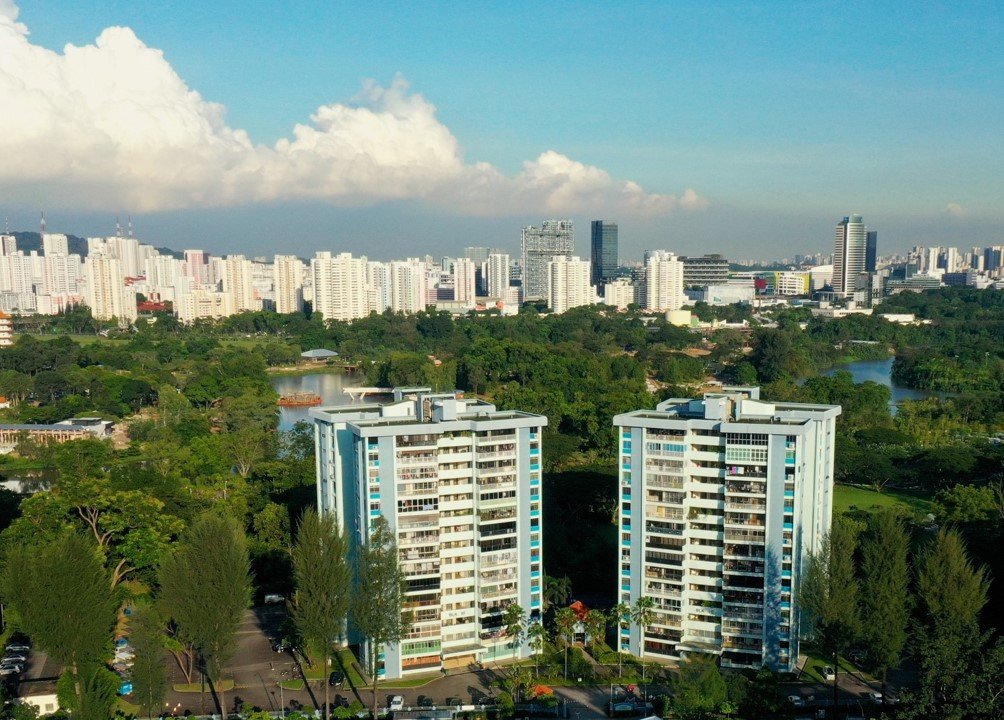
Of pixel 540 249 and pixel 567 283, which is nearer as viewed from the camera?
pixel 567 283

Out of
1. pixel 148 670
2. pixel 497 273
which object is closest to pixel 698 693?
pixel 148 670

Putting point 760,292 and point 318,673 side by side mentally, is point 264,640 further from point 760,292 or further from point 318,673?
point 760,292

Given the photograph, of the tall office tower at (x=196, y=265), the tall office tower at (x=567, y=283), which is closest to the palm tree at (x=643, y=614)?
the tall office tower at (x=567, y=283)

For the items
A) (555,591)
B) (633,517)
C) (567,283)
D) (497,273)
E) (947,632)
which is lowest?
(555,591)

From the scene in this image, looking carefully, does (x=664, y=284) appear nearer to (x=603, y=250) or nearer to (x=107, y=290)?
(x=603, y=250)

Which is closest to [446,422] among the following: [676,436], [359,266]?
[676,436]

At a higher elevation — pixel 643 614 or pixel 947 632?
pixel 947 632

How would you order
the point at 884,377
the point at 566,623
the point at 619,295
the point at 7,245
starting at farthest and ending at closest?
1. the point at 7,245
2. the point at 619,295
3. the point at 884,377
4. the point at 566,623

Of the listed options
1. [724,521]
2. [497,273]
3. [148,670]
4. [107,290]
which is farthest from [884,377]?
[107,290]

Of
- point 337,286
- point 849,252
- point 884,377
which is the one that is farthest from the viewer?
point 849,252
